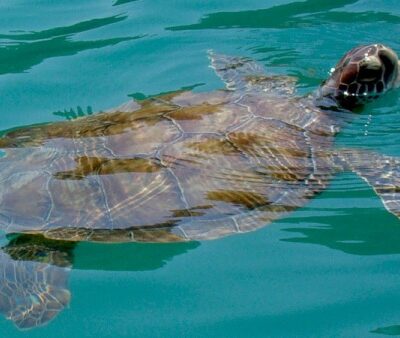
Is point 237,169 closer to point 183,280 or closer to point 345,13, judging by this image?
point 183,280

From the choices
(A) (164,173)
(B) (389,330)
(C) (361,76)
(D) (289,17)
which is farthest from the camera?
(D) (289,17)

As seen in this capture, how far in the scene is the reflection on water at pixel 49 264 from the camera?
14.5 feet

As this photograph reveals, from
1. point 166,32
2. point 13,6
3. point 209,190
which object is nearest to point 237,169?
point 209,190

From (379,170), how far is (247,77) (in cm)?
178

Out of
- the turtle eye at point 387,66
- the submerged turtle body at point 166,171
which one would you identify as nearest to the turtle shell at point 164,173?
the submerged turtle body at point 166,171

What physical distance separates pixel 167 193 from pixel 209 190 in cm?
28

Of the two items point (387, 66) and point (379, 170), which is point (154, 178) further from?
point (387, 66)

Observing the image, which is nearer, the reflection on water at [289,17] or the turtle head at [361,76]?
the turtle head at [361,76]

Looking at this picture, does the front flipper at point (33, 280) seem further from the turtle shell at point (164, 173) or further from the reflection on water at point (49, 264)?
the turtle shell at point (164, 173)

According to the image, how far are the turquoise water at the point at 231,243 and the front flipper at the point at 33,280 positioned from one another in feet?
0.23

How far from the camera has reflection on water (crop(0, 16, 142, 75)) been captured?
7.07 m

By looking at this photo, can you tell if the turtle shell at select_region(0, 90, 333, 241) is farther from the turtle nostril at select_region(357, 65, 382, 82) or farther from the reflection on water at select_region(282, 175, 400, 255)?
the turtle nostril at select_region(357, 65, 382, 82)

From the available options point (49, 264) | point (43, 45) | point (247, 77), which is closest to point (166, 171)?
point (49, 264)

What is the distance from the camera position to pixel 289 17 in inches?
294
